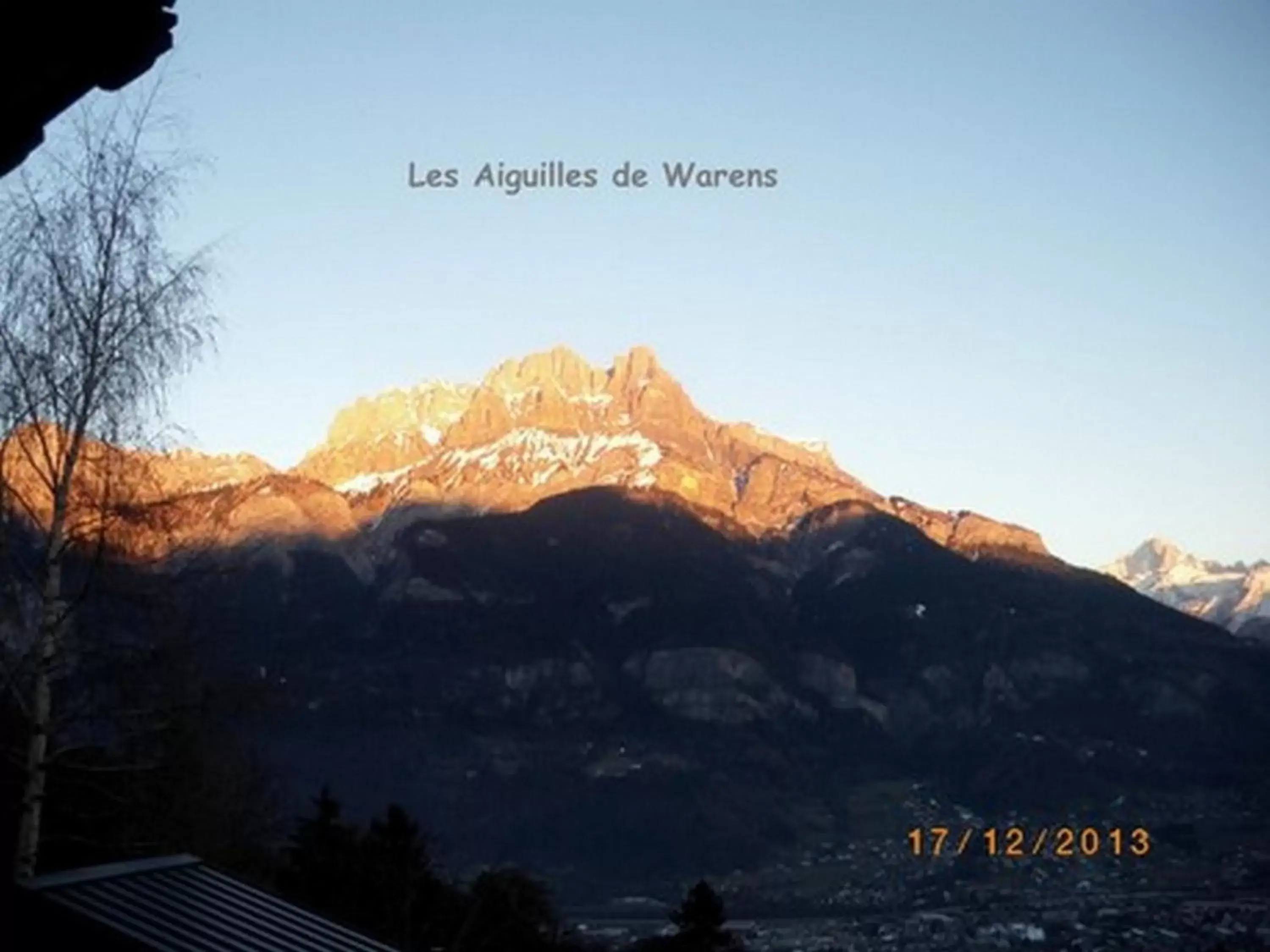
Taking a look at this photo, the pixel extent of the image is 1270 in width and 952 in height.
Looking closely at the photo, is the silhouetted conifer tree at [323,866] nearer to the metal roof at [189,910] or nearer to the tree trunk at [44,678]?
the metal roof at [189,910]

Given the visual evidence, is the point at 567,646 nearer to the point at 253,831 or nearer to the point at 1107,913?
the point at 1107,913

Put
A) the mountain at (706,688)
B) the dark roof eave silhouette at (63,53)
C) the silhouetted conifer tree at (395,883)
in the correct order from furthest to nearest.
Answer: the mountain at (706,688), the silhouetted conifer tree at (395,883), the dark roof eave silhouette at (63,53)

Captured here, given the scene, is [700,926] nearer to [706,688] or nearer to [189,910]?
[189,910]
